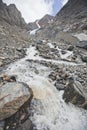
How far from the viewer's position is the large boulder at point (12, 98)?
536 centimetres

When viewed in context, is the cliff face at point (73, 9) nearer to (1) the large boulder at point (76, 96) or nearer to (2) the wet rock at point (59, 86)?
(2) the wet rock at point (59, 86)

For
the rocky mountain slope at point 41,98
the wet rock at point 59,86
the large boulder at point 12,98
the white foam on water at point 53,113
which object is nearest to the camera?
the large boulder at point 12,98

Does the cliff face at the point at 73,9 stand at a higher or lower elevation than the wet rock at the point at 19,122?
higher

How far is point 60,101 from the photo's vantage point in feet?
23.6

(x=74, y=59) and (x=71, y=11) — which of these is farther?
(x=71, y=11)

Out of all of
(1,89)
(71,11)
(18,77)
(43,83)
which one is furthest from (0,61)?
(71,11)

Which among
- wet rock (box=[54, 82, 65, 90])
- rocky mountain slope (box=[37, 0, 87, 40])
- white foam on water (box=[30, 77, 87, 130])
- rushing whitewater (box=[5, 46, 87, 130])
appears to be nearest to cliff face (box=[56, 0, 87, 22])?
rocky mountain slope (box=[37, 0, 87, 40])

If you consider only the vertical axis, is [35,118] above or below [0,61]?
below

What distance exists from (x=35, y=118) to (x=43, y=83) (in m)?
2.39

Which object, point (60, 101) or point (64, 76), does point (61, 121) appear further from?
point (64, 76)

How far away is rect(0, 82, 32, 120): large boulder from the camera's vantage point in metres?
5.36

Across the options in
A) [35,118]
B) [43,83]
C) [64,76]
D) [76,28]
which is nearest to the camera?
[35,118]

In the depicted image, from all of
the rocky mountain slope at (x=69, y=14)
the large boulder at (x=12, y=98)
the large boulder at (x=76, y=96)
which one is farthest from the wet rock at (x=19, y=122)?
the rocky mountain slope at (x=69, y=14)

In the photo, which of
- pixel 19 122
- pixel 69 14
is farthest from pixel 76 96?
pixel 69 14
